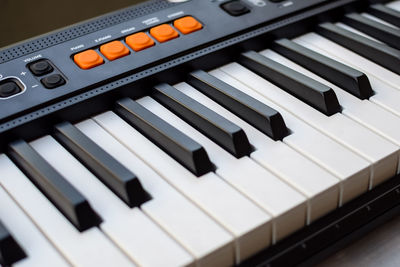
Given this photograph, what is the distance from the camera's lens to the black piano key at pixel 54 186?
2.54 feet

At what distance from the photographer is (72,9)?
4.15 feet

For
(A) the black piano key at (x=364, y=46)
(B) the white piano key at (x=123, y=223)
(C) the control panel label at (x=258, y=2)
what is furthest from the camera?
(C) the control panel label at (x=258, y=2)

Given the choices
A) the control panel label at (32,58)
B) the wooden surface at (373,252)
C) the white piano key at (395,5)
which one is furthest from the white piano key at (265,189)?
the white piano key at (395,5)

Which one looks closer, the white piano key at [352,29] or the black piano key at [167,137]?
the black piano key at [167,137]

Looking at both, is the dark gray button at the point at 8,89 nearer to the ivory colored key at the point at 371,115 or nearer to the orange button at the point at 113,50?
the orange button at the point at 113,50

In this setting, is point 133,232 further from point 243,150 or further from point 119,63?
point 119,63

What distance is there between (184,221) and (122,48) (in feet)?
1.30

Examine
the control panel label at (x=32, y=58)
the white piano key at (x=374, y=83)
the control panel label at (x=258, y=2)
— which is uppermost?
the control panel label at (x=258, y=2)

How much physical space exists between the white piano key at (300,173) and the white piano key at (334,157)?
1cm

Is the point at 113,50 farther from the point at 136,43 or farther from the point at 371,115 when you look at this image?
the point at 371,115

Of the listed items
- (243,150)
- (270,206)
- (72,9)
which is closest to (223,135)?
(243,150)

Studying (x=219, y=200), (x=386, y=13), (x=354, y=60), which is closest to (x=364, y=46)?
(x=354, y=60)

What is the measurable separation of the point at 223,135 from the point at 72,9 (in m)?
0.54

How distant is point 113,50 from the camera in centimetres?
104
